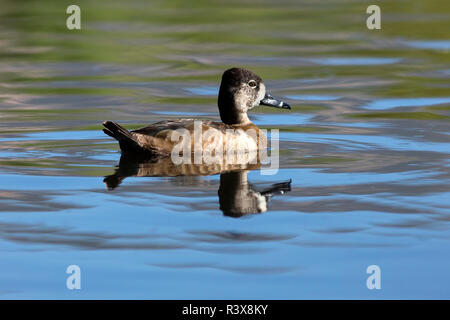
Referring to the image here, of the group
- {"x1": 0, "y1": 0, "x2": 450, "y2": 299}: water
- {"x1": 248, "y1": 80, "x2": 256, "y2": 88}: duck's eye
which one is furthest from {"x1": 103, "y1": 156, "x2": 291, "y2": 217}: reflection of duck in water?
{"x1": 248, "y1": 80, "x2": 256, "y2": 88}: duck's eye

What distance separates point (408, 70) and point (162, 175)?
8.80 m

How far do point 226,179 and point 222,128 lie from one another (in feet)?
4.98

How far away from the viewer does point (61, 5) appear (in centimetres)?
2766

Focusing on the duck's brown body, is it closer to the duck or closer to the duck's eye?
the duck

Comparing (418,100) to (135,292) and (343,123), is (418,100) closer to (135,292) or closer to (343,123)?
(343,123)

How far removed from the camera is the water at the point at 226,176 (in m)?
6.90

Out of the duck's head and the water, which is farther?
the duck's head

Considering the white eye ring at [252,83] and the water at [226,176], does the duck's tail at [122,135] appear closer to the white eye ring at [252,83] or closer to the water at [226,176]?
the water at [226,176]

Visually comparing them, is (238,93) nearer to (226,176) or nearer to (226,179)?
(226,176)

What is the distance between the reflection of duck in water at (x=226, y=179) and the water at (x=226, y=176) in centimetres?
6

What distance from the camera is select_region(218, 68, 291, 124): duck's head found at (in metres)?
12.1

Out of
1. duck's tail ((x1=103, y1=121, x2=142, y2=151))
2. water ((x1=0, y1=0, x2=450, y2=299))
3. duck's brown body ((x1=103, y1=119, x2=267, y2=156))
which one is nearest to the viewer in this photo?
water ((x1=0, y1=0, x2=450, y2=299))

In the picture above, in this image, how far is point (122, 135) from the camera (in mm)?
10609

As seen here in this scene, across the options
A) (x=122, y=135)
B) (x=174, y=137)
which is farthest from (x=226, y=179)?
(x=122, y=135)
